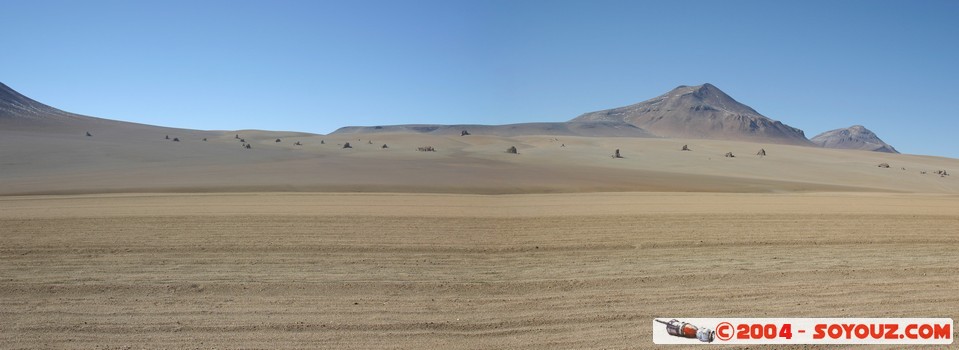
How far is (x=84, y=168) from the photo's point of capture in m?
33.2

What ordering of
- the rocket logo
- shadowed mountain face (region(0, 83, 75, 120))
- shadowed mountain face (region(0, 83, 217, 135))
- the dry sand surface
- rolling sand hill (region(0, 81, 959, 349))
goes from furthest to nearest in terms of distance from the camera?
1. shadowed mountain face (region(0, 83, 75, 120))
2. shadowed mountain face (region(0, 83, 217, 135))
3. rolling sand hill (region(0, 81, 959, 349))
4. the dry sand surface
5. the rocket logo

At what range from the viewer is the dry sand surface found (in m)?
8.09

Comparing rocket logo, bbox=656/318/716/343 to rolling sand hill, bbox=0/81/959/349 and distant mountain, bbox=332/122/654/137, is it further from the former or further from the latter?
distant mountain, bbox=332/122/654/137

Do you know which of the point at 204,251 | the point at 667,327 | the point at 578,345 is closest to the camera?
the point at 578,345

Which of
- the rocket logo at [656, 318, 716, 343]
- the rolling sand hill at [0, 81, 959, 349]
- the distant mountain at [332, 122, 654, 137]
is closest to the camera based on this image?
the rocket logo at [656, 318, 716, 343]

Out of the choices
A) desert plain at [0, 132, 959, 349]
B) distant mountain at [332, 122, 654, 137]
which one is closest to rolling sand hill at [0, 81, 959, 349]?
desert plain at [0, 132, 959, 349]

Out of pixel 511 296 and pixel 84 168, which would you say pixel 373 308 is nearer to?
pixel 511 296

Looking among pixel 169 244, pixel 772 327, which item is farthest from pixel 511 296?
pixel 169 244

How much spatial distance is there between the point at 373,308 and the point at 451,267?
2625mm

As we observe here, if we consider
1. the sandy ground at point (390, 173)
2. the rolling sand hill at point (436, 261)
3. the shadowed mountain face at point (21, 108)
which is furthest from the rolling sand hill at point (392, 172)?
the shadowed mountain face at point (21, 108)

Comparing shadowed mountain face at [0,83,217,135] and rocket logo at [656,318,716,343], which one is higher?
shadowed mountain face at [0,83,217,135]

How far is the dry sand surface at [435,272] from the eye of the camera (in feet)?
26.6

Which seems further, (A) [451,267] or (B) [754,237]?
(B) [754,237]

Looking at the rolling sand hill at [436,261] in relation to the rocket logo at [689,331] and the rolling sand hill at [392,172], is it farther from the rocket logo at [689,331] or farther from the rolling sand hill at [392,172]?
the rolling sand hill at [392,172]
